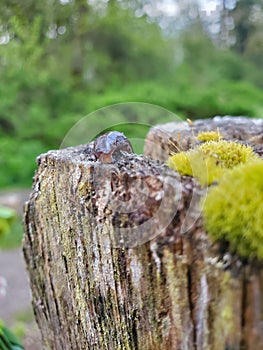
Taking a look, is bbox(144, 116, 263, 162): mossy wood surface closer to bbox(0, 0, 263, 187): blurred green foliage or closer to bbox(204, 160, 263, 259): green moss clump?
bbox(204, 160, 263, 259): green moss clump

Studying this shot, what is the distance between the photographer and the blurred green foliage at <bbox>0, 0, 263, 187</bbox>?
433 cm

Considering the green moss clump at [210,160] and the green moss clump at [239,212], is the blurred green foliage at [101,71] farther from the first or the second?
the green moss clump at [239,212]

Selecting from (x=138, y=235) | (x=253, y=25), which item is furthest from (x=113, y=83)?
(x=138, y=235)

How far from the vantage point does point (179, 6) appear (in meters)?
5.03

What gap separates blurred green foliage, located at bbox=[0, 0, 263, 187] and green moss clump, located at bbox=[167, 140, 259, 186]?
129 inches

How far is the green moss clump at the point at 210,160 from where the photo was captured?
597 mm

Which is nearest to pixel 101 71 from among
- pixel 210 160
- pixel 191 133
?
pixel 191 133

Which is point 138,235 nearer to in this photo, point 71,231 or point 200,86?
point 71,231

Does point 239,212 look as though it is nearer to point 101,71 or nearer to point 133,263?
point 133,263

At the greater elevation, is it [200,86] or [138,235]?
[200,86]

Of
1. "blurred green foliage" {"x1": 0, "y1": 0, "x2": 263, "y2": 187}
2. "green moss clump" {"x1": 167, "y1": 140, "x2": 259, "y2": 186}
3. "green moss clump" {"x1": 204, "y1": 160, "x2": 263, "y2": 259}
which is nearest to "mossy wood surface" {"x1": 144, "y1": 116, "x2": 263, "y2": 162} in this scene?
"green moss clump" {"x1": 167, "y1": 140, "x2": 259, "y2": 186}

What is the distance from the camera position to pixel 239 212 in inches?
20.3

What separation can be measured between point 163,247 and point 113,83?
4966 millimetres

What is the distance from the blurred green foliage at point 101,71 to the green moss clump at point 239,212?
3.44m
